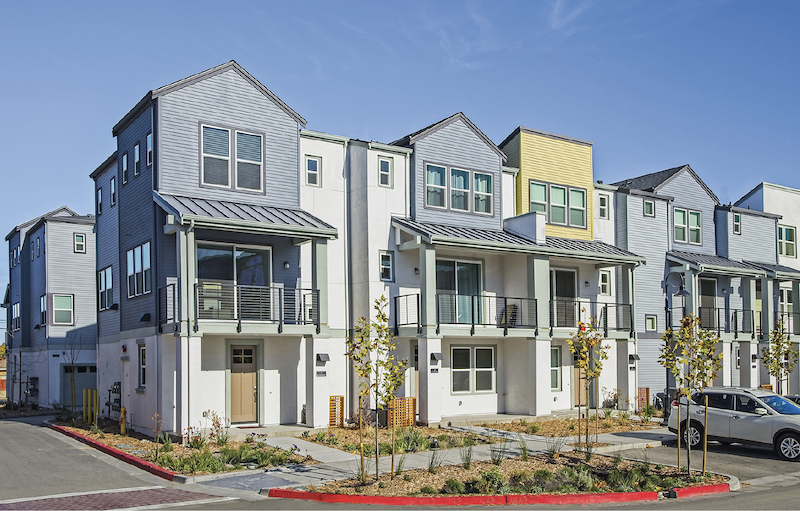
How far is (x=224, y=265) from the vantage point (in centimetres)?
2155

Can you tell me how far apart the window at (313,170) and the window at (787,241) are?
26.2 m

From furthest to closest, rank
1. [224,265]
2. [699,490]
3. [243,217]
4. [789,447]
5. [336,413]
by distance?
[336,413], [224,265], [243,217], [789,447], [699,490]

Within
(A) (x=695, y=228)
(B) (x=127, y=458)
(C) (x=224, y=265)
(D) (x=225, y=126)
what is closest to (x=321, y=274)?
(C) (x=224, y=265)

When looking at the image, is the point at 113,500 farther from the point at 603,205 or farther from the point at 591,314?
the point at 603,205

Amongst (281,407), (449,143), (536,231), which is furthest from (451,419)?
(449,143)

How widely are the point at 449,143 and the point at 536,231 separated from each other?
4.25 meters

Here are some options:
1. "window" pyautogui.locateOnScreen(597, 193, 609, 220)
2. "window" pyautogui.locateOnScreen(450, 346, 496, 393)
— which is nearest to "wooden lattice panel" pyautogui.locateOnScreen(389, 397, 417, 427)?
"window" pyautogui.locateOnScreen(450, 346, 496, 393)

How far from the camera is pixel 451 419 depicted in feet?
78.8

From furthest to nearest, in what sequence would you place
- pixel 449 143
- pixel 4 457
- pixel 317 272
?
pixel 449 143, pixel 317 272, pixel 4 457

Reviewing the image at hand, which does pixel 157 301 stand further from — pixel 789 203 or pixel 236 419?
pixel 789 203

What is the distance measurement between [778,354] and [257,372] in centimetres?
2109

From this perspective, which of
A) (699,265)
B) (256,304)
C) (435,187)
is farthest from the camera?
(699,265)

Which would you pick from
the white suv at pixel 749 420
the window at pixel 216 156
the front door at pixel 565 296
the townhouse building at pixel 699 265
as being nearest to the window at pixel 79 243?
the window at pixel 216 156

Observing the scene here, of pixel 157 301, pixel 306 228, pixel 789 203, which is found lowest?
pixel 157 301
